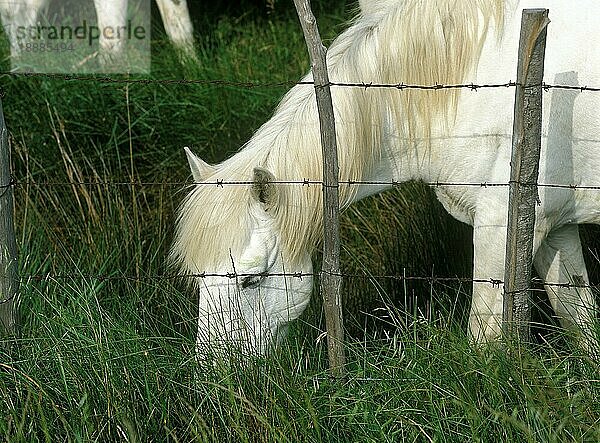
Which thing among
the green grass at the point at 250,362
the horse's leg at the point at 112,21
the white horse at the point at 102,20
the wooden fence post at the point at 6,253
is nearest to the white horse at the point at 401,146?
the green grass at the point at 250,362

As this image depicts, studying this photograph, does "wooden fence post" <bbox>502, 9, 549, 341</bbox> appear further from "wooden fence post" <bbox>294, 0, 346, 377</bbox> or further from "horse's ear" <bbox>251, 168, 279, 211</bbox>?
"horse's ear" <bbox>251, 168, 279, 211</bbox>

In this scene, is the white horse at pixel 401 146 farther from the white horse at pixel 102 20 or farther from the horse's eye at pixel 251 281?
the white horse at pixel 102 20

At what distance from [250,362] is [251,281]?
1.30 ft

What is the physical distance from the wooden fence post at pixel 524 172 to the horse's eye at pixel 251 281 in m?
0.85

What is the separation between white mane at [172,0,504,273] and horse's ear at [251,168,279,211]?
4 cm

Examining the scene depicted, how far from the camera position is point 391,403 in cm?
266

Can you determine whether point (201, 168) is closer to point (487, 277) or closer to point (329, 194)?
point (329, 194)

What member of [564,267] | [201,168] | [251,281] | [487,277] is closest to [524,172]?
[487,277]

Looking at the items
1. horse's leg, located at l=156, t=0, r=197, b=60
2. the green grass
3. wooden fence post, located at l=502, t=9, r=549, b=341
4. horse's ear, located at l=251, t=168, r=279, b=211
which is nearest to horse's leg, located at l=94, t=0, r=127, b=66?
horse's leg, located at l=156, t=0, r=197, b=60

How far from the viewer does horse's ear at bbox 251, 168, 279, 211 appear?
2.92 metres

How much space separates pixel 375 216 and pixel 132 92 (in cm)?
195

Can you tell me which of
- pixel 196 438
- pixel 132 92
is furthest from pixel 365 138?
pixel 132 92

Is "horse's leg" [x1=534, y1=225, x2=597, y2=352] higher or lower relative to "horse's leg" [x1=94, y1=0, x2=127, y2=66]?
lower

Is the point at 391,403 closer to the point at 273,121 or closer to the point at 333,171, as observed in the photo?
the point at 333,171
